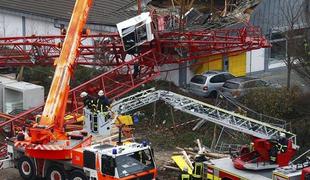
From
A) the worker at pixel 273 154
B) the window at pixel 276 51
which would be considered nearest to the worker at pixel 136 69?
the worker at pixel 273 154

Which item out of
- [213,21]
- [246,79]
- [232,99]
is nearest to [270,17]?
[213,21]

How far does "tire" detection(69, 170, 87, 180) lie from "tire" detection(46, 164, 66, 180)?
0.42m

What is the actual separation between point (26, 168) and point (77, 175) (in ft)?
8.66

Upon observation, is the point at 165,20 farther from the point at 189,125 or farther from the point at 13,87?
the point at 13,87

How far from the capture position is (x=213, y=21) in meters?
34.9

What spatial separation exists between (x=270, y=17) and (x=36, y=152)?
24.9 metres

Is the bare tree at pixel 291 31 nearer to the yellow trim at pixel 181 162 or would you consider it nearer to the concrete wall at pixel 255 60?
the concrete wall at pixel 255 60

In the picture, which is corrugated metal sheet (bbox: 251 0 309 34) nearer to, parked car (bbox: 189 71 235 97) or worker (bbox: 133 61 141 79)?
parked car (bbox: 189 71 235 97)

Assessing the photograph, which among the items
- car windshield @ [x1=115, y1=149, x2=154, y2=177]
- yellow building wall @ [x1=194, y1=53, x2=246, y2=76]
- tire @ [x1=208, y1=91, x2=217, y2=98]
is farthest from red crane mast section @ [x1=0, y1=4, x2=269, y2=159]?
car windshield @ [x1=115, y1=149, x2=154, y2=177]

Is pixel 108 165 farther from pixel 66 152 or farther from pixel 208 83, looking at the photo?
pixel 208 83

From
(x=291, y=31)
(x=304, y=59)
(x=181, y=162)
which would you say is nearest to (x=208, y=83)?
(x=291, y=31)

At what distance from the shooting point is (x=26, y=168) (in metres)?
19.8

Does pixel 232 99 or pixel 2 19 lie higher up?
pixel 2 19

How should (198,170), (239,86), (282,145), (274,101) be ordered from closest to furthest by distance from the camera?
1. (282,145)
2. (198,170)
3. (274,101)
4. (239,86)
